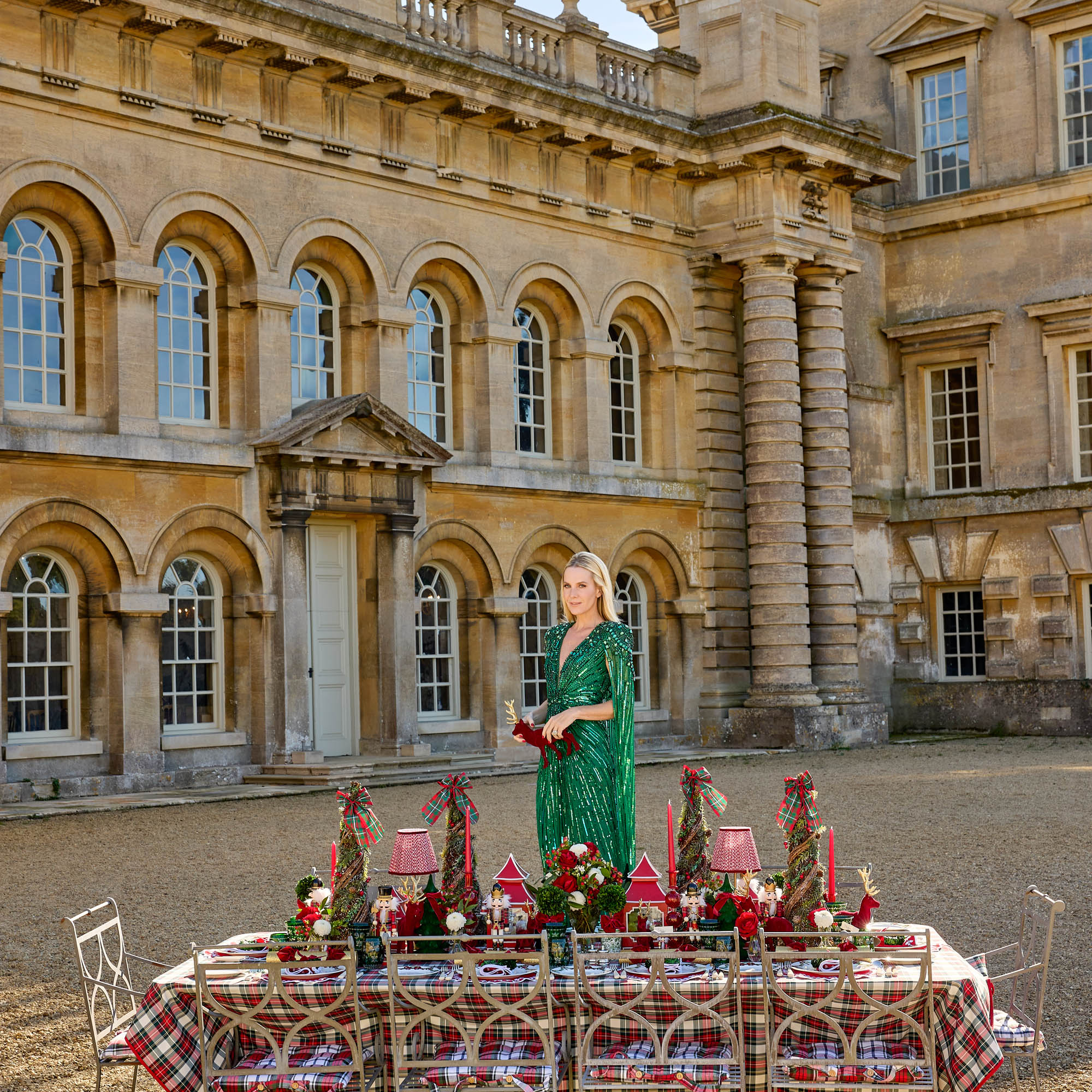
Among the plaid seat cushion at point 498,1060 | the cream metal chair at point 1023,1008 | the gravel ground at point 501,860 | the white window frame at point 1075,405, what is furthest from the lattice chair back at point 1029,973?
the white window frame at point 1075,405

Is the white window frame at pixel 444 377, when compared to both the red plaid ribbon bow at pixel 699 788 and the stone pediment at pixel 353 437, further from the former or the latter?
the red plaid ribbon bow at pixel 699 788

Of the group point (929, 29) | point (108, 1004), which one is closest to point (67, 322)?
point (108, 1004)

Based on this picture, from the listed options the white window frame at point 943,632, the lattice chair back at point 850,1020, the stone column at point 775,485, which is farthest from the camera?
the white window frame at point 943,632

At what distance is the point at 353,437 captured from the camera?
18.1 metres

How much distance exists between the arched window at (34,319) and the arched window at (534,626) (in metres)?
6.79

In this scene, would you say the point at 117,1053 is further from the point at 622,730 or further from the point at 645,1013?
the point at 622,730

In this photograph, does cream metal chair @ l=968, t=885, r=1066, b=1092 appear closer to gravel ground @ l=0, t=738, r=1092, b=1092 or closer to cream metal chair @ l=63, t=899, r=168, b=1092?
gravel ground @ l=0, t=738, r=1092, b=1092

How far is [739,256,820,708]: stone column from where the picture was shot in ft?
73.5

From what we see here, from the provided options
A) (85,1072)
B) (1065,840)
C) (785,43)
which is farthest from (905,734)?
(85,1072)

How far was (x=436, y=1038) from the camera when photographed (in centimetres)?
497

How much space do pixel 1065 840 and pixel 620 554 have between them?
1020 cm

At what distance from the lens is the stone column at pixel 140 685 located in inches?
635

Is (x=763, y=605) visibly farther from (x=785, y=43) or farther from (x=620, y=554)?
(x=785, y=43)

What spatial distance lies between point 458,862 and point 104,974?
3143 millimetres
